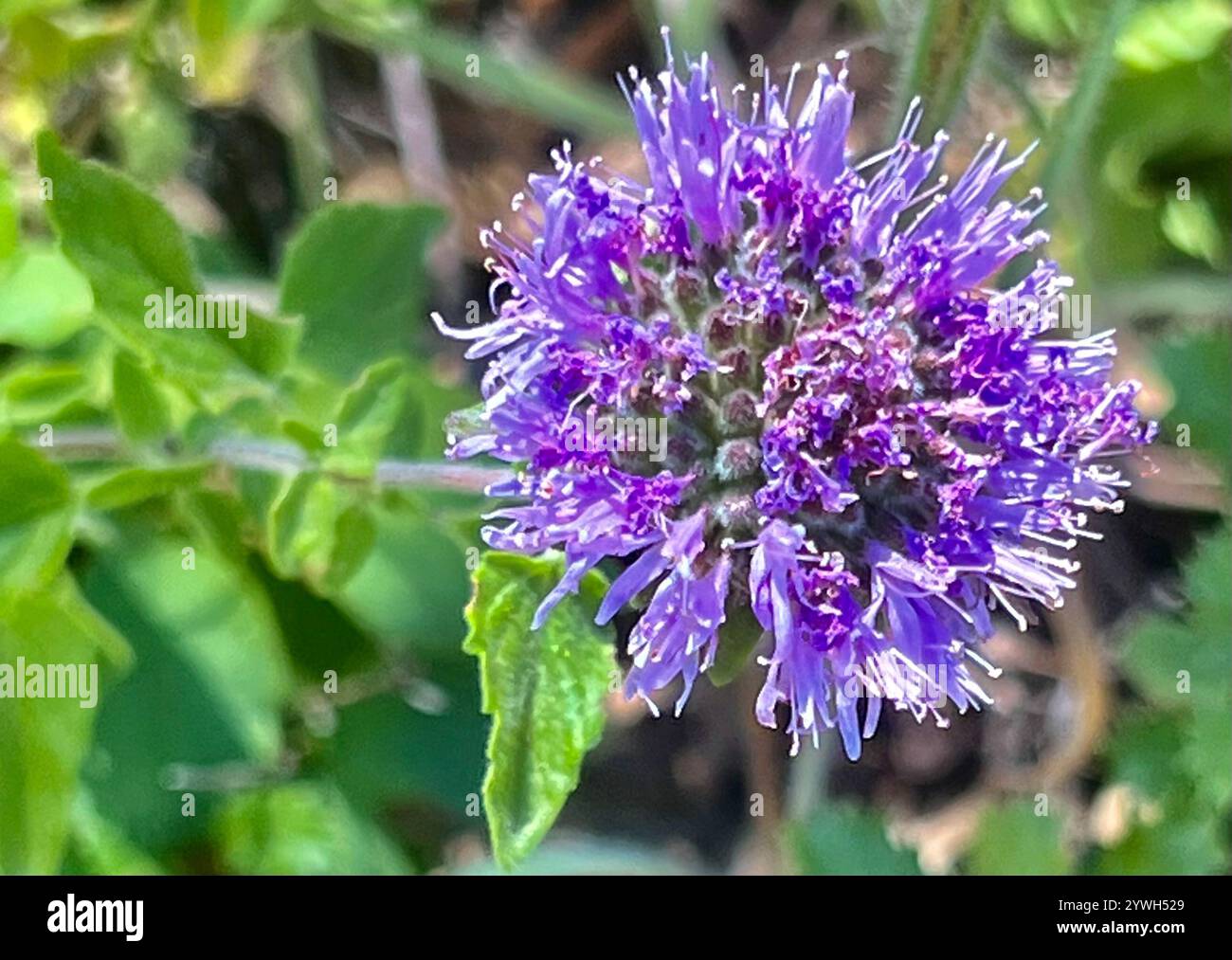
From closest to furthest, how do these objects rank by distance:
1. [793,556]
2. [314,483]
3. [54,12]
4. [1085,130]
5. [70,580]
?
1. [793,556]
2. [314,483]
3. [70,580]
4. [1085,130]
5. [54,12]

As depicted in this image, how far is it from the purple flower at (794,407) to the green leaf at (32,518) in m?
1.07

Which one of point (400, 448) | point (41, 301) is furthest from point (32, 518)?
point (400, 448)

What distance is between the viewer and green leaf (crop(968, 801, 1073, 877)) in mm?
4066

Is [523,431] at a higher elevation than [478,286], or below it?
below

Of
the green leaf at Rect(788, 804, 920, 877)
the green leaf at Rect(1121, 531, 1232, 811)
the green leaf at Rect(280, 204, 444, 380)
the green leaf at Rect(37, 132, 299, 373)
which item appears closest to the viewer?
the green leaf at Rect(37, 132, 299, 373)

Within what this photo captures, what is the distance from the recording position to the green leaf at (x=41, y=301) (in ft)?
10.7

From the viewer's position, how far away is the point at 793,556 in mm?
2354

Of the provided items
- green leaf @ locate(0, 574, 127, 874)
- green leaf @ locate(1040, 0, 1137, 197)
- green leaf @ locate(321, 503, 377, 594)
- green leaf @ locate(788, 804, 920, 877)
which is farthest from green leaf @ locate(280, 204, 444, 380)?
green leaf @ locate(788, 804, 920, 877)

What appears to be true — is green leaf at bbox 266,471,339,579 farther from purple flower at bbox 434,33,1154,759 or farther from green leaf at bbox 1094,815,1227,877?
green leaf at bbox 1094,815,1227,877

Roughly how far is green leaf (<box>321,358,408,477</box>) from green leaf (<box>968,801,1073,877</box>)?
7.75 ft

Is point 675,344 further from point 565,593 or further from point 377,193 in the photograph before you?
point 377,193

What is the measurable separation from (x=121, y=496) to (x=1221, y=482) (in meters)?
3.22

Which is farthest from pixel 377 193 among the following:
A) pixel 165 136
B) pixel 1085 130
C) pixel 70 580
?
pixel 1085 130
